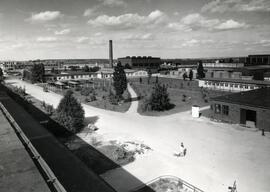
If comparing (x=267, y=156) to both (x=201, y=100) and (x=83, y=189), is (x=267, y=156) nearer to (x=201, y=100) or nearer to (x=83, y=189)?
(x=83, y=189)

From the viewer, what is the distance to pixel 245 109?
26.2 metres

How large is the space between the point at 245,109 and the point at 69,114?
2123cm

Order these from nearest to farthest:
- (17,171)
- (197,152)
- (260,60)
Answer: (17,171), (197,152), (260,60)

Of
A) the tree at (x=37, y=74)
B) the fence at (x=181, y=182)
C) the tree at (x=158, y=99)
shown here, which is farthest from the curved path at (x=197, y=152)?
the tree at (x=37, y=74)

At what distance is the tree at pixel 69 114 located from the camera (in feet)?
74.4

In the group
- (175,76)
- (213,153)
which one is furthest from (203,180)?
(175,76)

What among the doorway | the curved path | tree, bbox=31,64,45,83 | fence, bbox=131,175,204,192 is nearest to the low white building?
the doorway

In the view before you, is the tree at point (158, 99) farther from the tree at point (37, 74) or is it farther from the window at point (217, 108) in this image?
the tree at point (37, 74)

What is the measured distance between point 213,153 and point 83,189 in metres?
13.9

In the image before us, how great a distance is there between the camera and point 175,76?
292 feet

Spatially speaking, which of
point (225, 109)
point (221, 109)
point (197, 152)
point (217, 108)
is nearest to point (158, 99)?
point (217, 108)

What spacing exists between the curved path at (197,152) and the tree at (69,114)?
9.54 ft

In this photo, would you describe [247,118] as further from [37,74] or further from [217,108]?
[37,74]

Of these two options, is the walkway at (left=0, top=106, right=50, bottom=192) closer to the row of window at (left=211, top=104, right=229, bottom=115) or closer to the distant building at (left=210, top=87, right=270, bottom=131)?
the distant building at (left=210, top=87, right=270, bottom=131)
